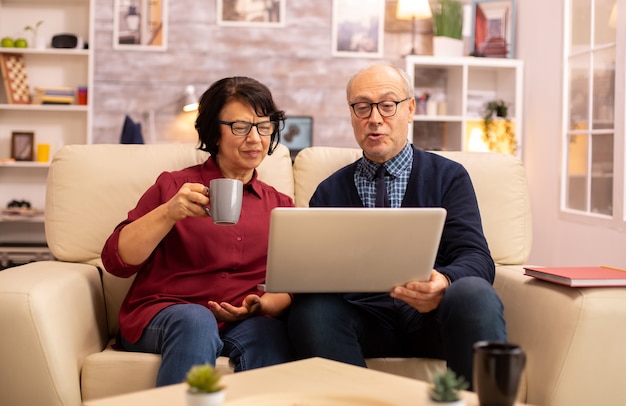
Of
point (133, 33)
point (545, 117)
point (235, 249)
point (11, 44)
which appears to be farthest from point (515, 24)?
point (235, 249)

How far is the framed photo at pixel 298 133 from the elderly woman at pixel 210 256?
3289 mm

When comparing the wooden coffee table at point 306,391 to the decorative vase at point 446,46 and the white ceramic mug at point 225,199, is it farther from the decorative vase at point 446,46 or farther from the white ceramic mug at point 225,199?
the decorative vase at point 446,46

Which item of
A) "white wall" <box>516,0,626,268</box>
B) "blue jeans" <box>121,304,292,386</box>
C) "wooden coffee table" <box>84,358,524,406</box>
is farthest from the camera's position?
"white wall" <box>516,0,626,268</box>

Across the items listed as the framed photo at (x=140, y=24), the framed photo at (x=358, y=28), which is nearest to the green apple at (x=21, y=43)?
the framed photo at (x=140, y=24)

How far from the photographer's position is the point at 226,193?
5.64 feet

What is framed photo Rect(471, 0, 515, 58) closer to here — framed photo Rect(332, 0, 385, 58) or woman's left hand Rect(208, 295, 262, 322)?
framed photo Rect(332, 0, 385, 58)

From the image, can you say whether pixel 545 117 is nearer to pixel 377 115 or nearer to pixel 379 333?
pixel 377 115

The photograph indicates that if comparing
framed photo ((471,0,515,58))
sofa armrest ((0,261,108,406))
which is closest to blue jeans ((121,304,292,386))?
sofa armrest ((0,261,108,406))

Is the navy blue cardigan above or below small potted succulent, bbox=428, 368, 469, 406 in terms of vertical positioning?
above

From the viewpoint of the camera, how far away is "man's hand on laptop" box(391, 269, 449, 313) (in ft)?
5.99

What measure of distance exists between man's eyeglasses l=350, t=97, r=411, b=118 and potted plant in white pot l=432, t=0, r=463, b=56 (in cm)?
343

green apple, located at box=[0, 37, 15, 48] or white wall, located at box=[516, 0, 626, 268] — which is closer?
white wall, located at box=[516, 0, 626, 268]

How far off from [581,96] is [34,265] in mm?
3467

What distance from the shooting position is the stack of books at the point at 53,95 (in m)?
5.27
